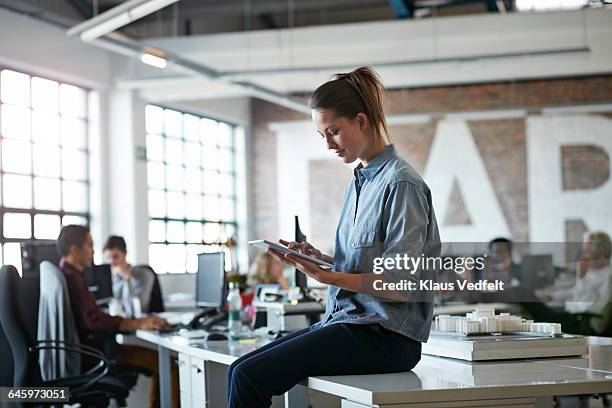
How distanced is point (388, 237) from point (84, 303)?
3281 millimetres

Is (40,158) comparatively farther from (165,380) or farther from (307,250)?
(307,250)

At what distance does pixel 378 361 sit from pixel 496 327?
2.27 feet

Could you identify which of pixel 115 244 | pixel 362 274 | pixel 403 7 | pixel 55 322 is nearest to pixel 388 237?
pixel 362 274

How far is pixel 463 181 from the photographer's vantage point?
13.0m

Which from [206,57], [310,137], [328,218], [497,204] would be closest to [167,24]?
[206,57]

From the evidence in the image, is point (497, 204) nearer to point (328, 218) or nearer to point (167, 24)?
point (328, 218)

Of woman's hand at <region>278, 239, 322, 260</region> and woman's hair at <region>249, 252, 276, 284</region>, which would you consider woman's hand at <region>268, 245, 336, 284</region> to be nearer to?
woman's hand at <region>278, 239, 322, 260</region>

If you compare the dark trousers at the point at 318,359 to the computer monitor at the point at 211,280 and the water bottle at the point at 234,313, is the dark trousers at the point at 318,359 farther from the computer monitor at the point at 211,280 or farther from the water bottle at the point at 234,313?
the computer monitor at the point at 211,280

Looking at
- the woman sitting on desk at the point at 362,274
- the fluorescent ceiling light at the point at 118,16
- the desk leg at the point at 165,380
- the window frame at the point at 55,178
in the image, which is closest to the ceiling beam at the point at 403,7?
the window frame at the point at 55,178

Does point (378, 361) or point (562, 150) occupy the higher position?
point (562, 150)

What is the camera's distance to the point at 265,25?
46.8 ft

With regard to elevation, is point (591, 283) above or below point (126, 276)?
below

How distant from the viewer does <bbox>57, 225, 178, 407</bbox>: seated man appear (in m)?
5.30

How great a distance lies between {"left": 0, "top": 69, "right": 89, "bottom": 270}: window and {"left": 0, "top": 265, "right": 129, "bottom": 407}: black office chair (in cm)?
Answer: 448
